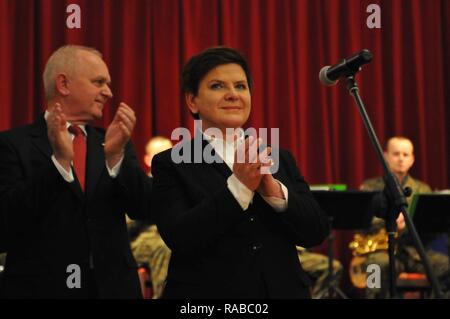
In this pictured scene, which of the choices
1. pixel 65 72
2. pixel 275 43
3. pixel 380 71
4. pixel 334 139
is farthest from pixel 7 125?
pixel 65 72

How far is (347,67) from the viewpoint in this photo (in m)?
2.13

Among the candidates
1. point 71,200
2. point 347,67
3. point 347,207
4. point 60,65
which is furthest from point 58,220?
point 347,207

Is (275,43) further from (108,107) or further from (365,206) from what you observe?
(365,206)

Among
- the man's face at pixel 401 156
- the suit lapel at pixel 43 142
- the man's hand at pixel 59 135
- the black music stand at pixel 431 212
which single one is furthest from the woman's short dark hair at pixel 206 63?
the man's face at pixel 401 156

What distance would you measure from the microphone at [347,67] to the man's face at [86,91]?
85 centimetres

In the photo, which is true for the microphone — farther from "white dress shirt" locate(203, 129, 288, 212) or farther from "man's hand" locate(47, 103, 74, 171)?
"man's hand" locate(47, 103, 74, 171)

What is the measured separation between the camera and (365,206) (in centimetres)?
481

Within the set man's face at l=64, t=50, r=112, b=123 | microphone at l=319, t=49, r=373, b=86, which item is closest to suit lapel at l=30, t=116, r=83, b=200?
man's face at l=64, t=50, r=112, b=123

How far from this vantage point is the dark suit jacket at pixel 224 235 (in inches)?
76.2

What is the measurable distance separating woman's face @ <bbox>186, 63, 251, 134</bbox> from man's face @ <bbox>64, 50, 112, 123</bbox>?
21.8 inches

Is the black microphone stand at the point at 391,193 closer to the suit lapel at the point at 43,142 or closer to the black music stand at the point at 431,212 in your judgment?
the suit lapel at the point at 43,142

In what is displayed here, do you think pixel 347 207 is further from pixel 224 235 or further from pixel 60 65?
pixel 224 235

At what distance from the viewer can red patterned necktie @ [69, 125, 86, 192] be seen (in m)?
2.53

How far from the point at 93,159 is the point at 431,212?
2981 mm
